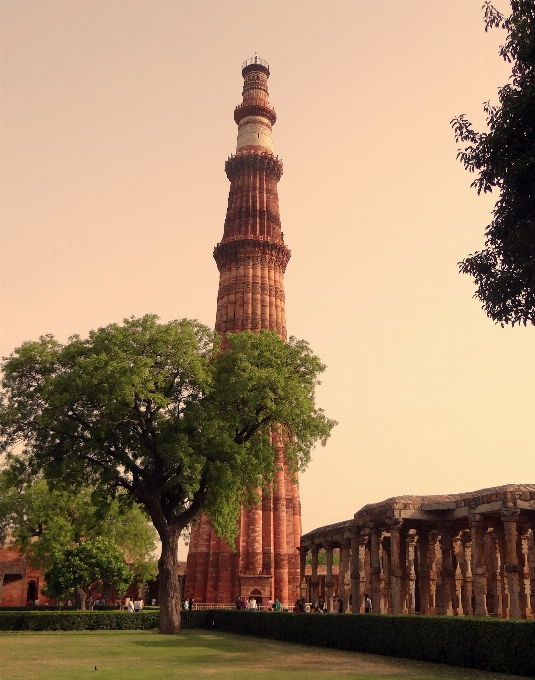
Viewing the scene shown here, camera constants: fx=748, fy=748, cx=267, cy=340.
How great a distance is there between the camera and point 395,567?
27375 millimetres

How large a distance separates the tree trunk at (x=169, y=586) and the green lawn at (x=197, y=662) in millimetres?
3263

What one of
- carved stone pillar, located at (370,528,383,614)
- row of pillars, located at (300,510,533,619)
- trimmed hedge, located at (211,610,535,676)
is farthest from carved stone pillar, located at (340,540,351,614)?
trimmed hedge, located at (211,610,535,676)

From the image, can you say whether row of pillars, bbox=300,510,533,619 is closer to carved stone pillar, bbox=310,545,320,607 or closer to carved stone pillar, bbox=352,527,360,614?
carved stone pillar, bbox=352,527,360,614

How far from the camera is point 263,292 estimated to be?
173ft

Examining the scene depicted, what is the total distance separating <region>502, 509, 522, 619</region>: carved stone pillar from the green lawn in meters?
4.24

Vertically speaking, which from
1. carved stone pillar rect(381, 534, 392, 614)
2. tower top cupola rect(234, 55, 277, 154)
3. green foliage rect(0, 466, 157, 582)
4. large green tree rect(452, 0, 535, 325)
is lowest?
carved stone pillar rect(381, 534, 392, 614)

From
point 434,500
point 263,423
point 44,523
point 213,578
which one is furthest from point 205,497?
point 44,523

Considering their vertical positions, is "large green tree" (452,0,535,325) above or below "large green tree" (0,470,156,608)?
above

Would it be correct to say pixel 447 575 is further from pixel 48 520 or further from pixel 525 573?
pixel 48 520

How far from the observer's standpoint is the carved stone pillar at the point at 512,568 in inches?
838

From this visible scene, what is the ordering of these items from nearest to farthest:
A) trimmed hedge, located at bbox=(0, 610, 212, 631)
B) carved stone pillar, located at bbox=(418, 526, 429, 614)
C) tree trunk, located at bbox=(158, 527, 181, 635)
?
carved stone pillar, located at bbox=(418, 526, 429, 614) < tree trunk, located at bbox=(158, 527, 181, 635) < trimmed hedge, located at bbox=(0, 610, 212, 631)

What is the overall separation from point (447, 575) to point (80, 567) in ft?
83.1

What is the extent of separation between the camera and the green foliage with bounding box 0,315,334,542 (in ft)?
94.6

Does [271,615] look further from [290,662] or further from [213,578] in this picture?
[213,578]
